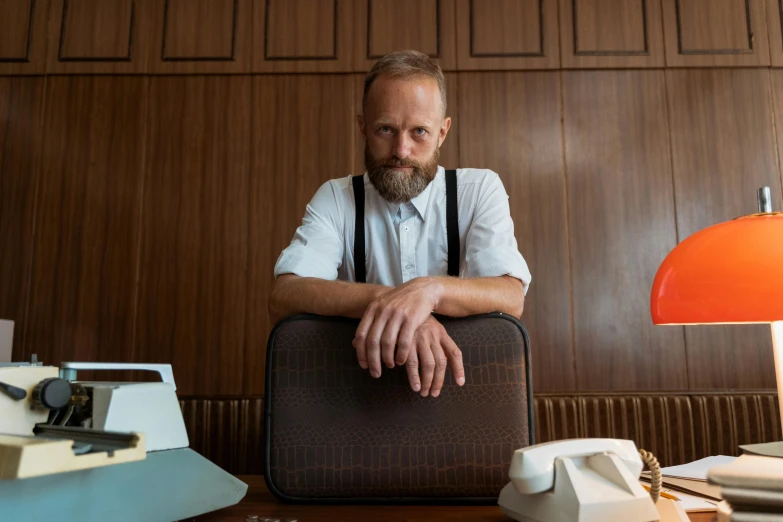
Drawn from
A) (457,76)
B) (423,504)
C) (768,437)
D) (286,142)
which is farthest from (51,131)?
(768,437)

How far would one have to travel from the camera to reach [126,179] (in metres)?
2.97

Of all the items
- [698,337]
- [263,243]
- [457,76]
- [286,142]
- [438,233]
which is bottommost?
[698,337]

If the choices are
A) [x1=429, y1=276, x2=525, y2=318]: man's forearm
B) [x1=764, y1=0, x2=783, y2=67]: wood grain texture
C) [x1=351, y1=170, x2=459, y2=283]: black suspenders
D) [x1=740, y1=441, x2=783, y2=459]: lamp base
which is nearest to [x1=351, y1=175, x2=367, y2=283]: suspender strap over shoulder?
[x1=351, y1=170, x2=459, y2=283]: black suspenders

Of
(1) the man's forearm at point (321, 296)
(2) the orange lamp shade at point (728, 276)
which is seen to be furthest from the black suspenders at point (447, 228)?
(2) the orange lamp shade at point (728, 276)

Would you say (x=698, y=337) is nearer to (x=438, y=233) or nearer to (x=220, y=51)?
(x=438, y=233)

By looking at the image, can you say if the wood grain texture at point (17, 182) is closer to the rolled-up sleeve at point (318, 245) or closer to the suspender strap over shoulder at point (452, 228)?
the rolled-up sleeve at point (318, 245)

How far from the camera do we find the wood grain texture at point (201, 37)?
9.88 feet

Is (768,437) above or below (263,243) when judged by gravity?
below

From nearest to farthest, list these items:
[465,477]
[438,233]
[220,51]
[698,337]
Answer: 1. [465,477]
2. [438,233]
3. [698,337]
4. [220,51]

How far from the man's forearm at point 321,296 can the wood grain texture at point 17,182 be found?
2.34 meters

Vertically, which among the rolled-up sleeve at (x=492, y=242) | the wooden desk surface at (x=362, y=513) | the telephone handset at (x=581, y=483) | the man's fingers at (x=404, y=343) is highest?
the rolled-up sleeve at (x=492, y=242)

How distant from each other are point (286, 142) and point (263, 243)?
544 millimetres

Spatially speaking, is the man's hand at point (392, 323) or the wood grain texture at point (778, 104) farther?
the wood grain texture at point (778, 104)

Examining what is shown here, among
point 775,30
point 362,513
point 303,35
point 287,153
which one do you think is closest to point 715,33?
point 775,30
